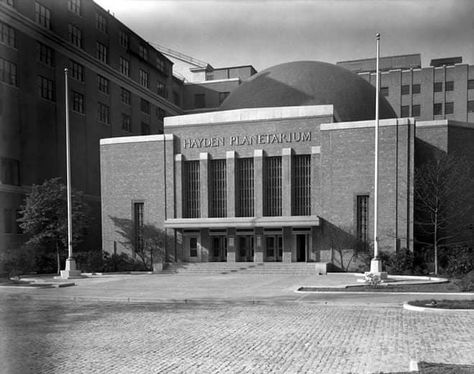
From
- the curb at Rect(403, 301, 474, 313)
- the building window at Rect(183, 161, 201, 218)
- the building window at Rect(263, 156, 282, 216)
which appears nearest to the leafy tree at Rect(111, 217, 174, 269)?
the building window at Rect(183, 161, 201, 218)

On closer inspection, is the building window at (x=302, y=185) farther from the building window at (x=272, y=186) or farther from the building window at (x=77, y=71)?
the building window at (x=77, y=71)

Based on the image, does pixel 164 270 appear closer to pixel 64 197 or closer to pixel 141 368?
pixel 64 197

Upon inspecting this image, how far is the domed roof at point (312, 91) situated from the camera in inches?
1553

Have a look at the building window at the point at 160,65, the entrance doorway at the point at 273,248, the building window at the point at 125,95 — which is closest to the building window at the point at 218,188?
the entrance doorway at the point at 273,248

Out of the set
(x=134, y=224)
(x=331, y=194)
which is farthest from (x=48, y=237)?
(x=331, y=194)

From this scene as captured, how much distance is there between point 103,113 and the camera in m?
50.3

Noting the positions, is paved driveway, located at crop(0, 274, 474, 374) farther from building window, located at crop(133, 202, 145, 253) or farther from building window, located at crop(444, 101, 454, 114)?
building window, located at crop(444, 101, 454, 114)

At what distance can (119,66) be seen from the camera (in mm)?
51812

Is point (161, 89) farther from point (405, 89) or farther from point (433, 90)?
point (433, 90)

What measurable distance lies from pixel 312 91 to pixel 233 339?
108ft

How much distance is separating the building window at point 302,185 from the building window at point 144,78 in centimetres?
3126

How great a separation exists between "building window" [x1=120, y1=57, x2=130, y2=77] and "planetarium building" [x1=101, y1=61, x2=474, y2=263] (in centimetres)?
1716

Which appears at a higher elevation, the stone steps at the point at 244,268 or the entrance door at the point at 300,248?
the entrance door at the point at 300,248

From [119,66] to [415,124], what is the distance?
3323 cm
